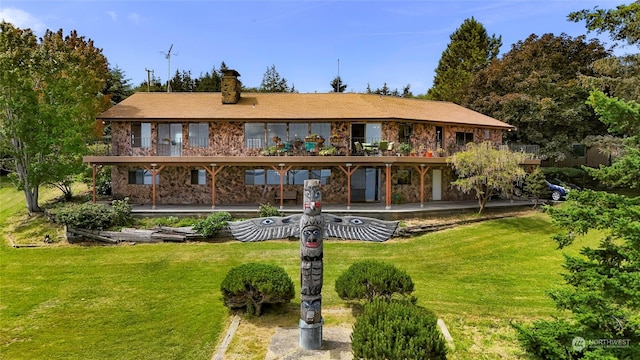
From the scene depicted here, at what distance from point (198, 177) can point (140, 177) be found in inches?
137

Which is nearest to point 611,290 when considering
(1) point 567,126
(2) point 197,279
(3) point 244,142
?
(2) point 197,279

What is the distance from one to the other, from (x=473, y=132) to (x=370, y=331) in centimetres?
2257

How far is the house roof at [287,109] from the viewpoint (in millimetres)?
23125

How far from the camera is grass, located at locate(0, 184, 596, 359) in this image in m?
9.39

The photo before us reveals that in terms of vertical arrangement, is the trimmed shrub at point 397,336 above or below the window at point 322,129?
below

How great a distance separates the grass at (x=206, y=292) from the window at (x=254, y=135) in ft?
25.4

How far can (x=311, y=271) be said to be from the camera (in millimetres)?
8836

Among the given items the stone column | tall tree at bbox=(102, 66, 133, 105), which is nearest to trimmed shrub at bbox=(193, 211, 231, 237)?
the stone column

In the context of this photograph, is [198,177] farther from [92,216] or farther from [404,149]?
[404,149]

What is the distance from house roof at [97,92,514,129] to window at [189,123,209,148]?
25.2 inches

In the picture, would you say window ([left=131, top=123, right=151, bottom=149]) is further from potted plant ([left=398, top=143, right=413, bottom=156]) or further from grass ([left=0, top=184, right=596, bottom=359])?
potted plant ([left=398, top=143, right=413, bottom=156])

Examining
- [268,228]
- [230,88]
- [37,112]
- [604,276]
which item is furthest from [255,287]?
[230,88]

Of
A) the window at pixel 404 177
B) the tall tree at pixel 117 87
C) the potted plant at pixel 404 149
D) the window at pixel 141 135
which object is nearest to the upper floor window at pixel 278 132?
the potted plant at pixel 404 149

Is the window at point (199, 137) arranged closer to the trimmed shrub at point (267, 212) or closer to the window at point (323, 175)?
the trimmed shrub at point (267, 212)
